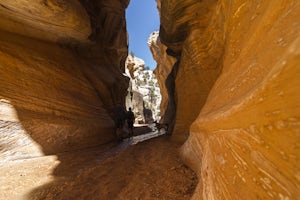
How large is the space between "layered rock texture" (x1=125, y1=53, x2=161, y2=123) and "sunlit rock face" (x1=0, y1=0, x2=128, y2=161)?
47.8 feet

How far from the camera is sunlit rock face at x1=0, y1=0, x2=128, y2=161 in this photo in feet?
16.4

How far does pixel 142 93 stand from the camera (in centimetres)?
4828

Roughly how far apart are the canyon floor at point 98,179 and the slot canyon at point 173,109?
0.03 metres

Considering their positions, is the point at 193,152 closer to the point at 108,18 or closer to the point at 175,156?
the point at 175,156

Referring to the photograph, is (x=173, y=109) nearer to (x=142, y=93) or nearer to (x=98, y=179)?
(x=98, y=179)

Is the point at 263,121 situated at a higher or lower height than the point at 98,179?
higher

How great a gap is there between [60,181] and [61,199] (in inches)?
29.4

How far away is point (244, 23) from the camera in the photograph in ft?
8.98

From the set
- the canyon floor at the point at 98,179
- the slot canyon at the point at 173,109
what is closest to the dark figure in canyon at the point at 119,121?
the slot canyon at the point at 173,109

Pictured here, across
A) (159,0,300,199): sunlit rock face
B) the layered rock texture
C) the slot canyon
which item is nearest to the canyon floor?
the slot canyon

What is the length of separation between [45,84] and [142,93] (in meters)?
42.1

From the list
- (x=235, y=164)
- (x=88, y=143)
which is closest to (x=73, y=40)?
(x=88, y=143)

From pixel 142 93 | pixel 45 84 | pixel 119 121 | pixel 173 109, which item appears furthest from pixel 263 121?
pixel 142 93

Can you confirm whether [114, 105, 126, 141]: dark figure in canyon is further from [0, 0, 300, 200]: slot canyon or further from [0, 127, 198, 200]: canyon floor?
[0, 127, 198, 200]: canyon floor
